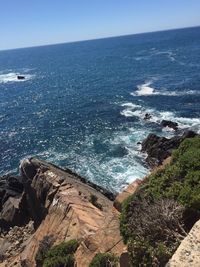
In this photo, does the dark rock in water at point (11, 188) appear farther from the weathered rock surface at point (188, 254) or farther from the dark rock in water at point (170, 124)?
the weathered rock surface at point (188, 254)

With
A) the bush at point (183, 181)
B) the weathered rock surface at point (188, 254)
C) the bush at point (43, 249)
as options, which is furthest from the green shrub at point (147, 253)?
the bush at point (43, 249)

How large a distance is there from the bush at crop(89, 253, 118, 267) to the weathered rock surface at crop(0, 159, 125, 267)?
140cm

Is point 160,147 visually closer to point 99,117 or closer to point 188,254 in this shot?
point 99,117

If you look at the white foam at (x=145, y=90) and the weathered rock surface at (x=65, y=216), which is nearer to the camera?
the weathered rock surface at (x=65, y=216)

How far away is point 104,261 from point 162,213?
4.52 metres

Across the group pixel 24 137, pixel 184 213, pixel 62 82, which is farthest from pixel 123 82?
pixel 184 213

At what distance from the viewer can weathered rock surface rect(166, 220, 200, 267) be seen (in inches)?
582

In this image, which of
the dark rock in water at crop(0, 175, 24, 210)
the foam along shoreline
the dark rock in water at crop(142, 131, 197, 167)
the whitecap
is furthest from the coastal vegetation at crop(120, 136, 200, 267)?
the whitecap

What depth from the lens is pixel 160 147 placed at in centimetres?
5375

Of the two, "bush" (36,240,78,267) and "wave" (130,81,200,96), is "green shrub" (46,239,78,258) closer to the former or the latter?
"bush" (36,240,78,267)

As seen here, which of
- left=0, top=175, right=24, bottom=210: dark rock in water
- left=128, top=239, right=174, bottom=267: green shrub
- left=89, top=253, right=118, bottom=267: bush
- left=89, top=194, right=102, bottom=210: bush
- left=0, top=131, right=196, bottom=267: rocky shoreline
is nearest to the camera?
left=128, top=239, right=174, bottom=267: green shrub

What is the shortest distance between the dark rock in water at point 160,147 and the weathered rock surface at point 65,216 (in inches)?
479

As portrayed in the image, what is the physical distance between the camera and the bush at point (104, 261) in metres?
21.2

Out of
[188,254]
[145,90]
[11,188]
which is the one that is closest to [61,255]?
[188,254]
